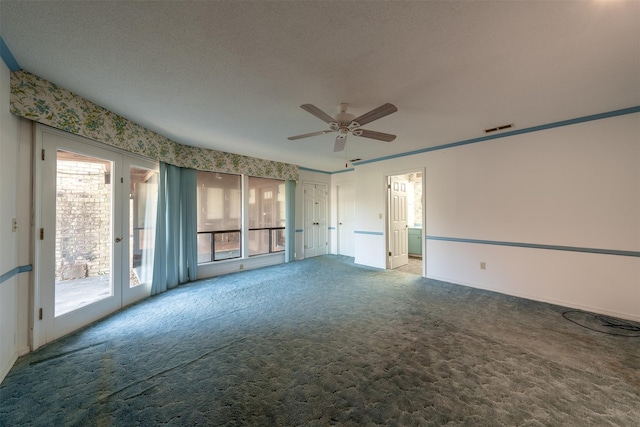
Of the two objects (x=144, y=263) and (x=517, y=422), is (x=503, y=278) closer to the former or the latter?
(x=517, y=422)

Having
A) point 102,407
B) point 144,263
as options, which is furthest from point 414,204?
point 102,407

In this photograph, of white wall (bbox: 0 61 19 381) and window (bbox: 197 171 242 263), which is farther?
window (bbox: 197 171 242 263)

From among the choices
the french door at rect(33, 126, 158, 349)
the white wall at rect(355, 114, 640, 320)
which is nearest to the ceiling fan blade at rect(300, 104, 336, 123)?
the french door at rect(33, 126, 158, 349)

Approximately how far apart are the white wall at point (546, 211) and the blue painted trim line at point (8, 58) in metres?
5.07

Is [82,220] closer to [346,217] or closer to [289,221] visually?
[289,221]

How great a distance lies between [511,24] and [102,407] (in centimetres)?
364

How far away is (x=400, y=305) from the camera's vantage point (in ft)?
10.7

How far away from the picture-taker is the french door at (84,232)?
233 centimetres

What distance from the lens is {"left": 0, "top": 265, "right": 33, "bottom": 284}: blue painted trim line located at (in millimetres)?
1846

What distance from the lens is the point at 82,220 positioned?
106 inches

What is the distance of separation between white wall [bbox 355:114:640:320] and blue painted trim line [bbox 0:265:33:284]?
204 inches

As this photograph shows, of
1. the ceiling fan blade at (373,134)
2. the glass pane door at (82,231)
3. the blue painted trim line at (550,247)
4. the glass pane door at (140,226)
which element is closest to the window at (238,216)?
the glass pane door at (140,226)

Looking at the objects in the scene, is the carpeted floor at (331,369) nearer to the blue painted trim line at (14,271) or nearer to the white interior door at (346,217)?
the blue painted trim line at (14,271)

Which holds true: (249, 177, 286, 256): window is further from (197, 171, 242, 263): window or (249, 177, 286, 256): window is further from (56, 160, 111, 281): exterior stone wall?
(56, 160, 111, 281): exterior stone wall
